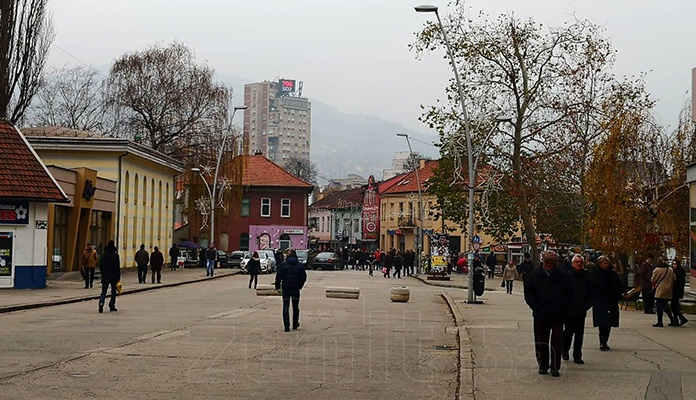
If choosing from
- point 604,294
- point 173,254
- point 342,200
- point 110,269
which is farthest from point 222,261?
point 342,200

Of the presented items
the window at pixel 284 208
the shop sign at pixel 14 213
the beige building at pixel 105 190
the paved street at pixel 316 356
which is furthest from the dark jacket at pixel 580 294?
the window at pixel 284 208

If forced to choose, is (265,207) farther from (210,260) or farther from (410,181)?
(210,260)

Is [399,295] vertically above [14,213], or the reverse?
[14,213]

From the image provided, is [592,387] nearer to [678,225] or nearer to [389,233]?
[678,225]

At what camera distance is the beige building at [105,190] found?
39.4m

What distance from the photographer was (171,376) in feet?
39.0

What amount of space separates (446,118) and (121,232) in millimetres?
18429

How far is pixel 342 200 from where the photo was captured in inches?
5015

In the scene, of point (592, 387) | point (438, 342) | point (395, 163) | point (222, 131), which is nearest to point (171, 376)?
point (592, 387)

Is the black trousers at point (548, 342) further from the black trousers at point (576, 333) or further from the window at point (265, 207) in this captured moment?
the window at point (265, 207)

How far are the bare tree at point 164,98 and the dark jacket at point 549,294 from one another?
4742 centimetres

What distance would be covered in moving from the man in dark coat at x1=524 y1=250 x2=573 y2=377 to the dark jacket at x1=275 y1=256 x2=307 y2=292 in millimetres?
6885

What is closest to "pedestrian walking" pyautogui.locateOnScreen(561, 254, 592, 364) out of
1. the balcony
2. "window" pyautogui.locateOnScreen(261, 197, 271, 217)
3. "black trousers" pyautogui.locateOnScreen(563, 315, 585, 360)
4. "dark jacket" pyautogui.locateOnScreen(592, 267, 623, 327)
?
"black trousers" pyautogui.locateOnScreen(563, 315, 585, 360)

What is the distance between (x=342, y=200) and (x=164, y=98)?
2791 inches
